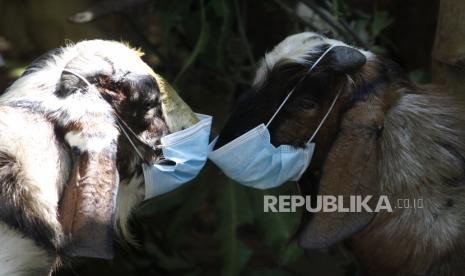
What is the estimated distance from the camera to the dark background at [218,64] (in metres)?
5.47

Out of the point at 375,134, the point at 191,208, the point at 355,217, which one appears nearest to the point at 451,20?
the point at 375,134

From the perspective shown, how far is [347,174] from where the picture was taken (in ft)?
12.5

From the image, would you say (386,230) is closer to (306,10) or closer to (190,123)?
(190,123)

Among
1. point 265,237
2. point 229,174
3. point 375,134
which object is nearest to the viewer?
point 375,134

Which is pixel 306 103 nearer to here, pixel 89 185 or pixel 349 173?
pixel 349 173

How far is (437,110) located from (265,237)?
1839 mm

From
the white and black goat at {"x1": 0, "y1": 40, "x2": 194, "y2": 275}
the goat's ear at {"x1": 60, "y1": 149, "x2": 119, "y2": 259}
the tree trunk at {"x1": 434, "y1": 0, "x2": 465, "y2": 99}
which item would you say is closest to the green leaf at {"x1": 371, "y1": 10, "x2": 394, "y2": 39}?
the tree trunk at {"x1": 434, "y1": 0, "x2": 465, "y2": 99}

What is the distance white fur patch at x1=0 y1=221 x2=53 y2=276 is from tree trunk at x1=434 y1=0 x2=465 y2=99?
209 centimetres

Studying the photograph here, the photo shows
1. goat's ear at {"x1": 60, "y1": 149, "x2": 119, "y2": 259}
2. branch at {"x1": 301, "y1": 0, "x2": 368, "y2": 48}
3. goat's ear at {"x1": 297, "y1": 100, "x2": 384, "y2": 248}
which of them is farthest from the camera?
branch at {"x1": 301, "y1": 0, "x2": 368, "y2": 48}

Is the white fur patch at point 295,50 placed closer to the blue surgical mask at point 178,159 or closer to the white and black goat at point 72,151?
the blue surgical mask at point 178,159

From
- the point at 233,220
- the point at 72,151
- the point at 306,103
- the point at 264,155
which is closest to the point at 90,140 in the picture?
the point at 72,151

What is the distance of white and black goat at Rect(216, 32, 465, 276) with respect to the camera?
382 centimetres

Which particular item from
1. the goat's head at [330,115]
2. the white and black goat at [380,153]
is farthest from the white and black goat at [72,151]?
the white and black goat at [380,153]

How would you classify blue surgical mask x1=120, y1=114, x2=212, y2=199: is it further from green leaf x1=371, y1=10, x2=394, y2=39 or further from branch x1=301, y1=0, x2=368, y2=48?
green leaf x1=371, y1=10, x2=394, y2=39
